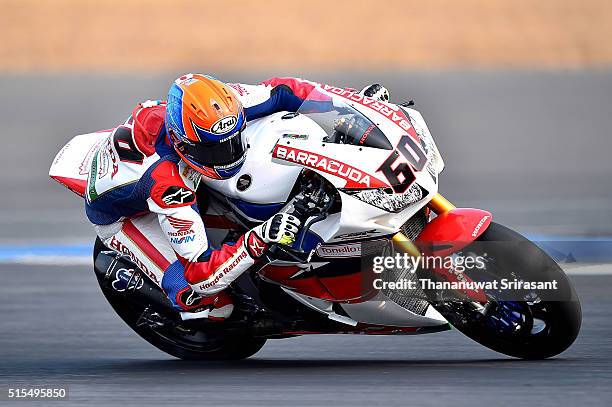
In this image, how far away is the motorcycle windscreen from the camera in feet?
17.9

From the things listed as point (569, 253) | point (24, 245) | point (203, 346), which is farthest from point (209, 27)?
point (203, 346)

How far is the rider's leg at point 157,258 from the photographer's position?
19.7ft

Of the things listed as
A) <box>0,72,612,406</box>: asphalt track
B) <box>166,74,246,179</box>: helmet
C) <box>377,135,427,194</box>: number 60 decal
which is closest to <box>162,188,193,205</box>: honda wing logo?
<box>166,74,246,179</box>: helmet

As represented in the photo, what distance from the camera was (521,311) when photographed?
18.7 feet

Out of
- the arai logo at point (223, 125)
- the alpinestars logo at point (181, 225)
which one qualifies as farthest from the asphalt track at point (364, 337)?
the arai logo at point (223, 125)

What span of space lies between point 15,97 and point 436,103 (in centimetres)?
553

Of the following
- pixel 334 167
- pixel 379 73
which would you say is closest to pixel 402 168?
pixel 334 167

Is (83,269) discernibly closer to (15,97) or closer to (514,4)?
(15,97)

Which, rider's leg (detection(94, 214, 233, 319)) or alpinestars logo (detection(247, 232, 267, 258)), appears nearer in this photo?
alpinestars logo (detection(247, 232, 267, 258))

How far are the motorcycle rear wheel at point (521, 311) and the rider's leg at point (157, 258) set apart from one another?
43.4 inches

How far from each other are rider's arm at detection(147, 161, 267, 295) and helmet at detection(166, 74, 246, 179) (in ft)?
0.47

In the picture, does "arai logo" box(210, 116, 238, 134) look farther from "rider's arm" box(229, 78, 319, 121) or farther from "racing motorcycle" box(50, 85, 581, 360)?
"rider's arm" box(229, 78, 319, 121)

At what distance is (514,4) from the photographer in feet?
67.5

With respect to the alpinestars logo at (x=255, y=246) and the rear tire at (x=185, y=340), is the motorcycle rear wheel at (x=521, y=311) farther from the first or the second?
the rear tire at (x=185, y=340)
